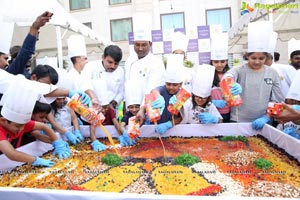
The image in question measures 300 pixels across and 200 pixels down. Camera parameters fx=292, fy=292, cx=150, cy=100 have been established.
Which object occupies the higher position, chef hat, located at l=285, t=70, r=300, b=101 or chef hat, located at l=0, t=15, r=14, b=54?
chef hat, located at l=0, t=15, r=14, b=54

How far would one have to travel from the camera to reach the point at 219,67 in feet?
11.4

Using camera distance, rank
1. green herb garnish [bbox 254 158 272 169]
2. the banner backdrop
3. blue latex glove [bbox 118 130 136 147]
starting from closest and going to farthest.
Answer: green herb garnish [bbox 254 158 272 169]
blue latex glove [bbox 118 130 136 147]
the banner backdrop

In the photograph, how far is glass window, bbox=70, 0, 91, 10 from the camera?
1592 centimetres

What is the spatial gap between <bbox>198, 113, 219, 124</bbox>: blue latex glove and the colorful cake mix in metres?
0.26

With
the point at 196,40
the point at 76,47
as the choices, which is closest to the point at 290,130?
the point at 76,47

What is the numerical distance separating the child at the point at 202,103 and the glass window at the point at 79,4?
46.8 ft

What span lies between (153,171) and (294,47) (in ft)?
13.2

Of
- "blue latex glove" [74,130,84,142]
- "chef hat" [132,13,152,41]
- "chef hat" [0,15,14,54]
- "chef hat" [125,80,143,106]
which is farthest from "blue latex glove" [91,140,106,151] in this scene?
"chef hat" [132,13,152,41]

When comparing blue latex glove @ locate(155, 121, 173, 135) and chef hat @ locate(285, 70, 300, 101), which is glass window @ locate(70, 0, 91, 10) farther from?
chef hat @ locate(285, 70, 300, 101)

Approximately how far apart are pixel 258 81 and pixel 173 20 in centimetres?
1274

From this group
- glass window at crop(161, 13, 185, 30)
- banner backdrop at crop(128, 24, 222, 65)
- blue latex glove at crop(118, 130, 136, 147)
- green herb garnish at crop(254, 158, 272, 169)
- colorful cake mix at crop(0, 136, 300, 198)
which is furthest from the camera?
glass window at crop(161, 13, 185, 30)

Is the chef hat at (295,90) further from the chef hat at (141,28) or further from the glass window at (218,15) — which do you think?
the glass window at (218,15)

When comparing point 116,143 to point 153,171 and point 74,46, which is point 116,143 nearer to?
point 153,171

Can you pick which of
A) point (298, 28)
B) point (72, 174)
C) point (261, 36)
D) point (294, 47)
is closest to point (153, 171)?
point (72, 174)
